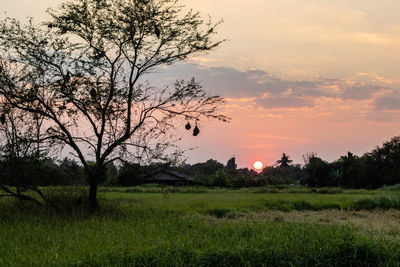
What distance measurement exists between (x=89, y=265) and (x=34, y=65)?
11.9 meters

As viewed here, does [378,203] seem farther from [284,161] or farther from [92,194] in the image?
[284,161]

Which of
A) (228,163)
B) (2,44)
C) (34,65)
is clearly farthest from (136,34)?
(228,163)

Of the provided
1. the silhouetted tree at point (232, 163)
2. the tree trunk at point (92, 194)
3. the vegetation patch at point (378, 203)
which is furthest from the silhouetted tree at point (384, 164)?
the silhouetted tree at point (232, 163)

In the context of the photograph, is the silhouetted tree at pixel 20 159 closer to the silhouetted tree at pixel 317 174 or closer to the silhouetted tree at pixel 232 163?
the silhouetted tree at pixel 317 174

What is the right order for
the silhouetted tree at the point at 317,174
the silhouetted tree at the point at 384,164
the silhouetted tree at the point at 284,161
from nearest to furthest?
the silhouetted tree at the point at 384,164 < the silhouetted tree at the point at 317,174 < the silhouetted tree at the point at 284,161

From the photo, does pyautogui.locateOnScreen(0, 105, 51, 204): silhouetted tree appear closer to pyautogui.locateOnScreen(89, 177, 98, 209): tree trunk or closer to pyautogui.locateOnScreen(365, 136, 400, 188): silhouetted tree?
pyautogui.locateOnScreen(89, 177, 98, 209): tree trunk

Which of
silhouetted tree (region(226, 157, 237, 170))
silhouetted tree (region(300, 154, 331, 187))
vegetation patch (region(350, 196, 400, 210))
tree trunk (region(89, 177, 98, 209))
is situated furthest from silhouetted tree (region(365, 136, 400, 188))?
silhouetted tree (region(226, 157, 237, 170))

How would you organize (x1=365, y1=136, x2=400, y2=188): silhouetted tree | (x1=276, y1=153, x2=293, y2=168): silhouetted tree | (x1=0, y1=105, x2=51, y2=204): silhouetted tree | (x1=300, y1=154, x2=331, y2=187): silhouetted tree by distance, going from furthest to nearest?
1. (x1=276, y1=153, x2=293, y2=168): silhouetted tree
2. (x1=300, y1=154, x2=331, y2=187): silhouetted tree
3. (x1=365, y1=136, x2=400, y2=188): silhouetted tree
4. (x1=0, y1=105, x2=51, y2=204): silhouetted tree

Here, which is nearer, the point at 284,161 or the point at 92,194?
the point at 92,194

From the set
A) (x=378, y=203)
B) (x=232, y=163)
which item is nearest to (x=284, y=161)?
(x=232, y=163)

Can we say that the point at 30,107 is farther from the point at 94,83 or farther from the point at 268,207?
the point at 268,207

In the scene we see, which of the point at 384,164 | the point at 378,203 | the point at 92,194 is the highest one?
the point at 384,164

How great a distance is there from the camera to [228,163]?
127 meters

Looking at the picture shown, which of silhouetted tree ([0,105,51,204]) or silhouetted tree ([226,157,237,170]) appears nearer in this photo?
silhouetted tree ([0,105,51,204])
